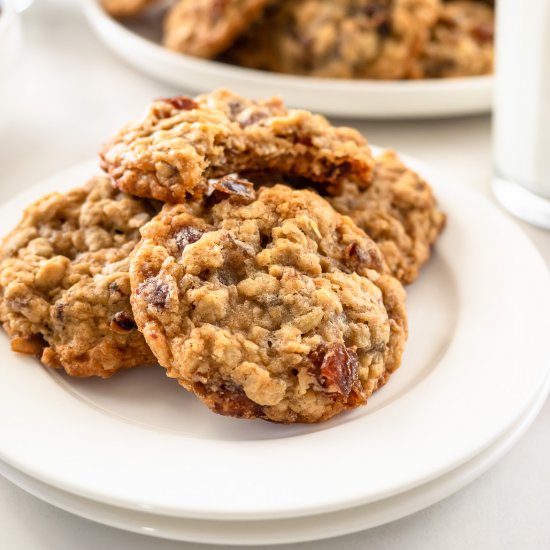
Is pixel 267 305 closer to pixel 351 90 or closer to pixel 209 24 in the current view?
pixel 351 90

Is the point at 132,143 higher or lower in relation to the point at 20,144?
higher

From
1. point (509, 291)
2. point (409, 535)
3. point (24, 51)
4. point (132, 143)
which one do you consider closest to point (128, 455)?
point (409, 535)

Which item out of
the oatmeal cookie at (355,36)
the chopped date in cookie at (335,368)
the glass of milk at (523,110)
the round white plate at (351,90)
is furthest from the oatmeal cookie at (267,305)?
the oatmeal cookie at (355,36)

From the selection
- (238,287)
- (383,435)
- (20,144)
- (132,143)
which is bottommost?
(20,144)

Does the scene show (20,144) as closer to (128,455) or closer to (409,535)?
(128,455)

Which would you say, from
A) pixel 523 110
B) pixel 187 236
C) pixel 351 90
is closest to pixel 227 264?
pixel 187 236

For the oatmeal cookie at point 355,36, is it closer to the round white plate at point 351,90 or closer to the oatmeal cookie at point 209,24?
the round white plate at point 351,90
